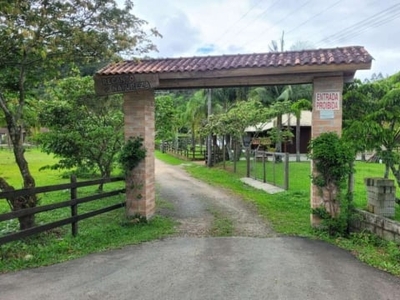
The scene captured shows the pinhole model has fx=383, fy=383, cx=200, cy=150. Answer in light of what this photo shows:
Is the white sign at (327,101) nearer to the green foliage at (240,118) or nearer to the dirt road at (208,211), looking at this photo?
the dirt road at (208,211)

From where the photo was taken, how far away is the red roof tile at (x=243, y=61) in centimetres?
689

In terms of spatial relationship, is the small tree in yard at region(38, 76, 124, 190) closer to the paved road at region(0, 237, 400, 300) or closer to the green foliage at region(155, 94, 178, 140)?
the green foliage at region(155, 94, 178, 140)

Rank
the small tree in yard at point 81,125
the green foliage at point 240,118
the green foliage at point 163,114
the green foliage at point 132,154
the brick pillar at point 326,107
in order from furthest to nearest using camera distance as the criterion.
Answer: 1. the green foliage at point 240,118
2. the green foliage at point 163,114
3. the small tree in yard at point 81,125
4. the green foliage at point 132,154
5. the brick pillar at point 326,107

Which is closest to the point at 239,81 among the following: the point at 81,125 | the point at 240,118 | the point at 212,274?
the point at 212,274

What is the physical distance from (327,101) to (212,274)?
4048mm

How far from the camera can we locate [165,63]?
7977 millimetres

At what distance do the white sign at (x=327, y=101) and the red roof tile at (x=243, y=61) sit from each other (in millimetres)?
631

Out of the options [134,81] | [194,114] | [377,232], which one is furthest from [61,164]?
[194,114]

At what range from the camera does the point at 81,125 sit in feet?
34.6

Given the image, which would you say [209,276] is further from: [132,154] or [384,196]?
[384,196]

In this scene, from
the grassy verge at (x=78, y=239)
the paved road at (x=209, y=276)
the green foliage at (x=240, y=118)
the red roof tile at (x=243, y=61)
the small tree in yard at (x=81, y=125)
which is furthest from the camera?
the green foliage at (x=240, y=118)

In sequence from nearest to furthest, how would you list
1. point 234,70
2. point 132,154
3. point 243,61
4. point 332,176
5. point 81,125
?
point 332,176
point 234,70
point 243,61
point 132,154
point 81,125

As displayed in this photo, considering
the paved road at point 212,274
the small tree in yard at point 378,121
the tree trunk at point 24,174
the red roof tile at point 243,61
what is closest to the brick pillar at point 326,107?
the red roof tile at point 243,61

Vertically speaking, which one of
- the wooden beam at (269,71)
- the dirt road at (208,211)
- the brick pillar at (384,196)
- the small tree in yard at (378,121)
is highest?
the wooden beam at (269,71)
